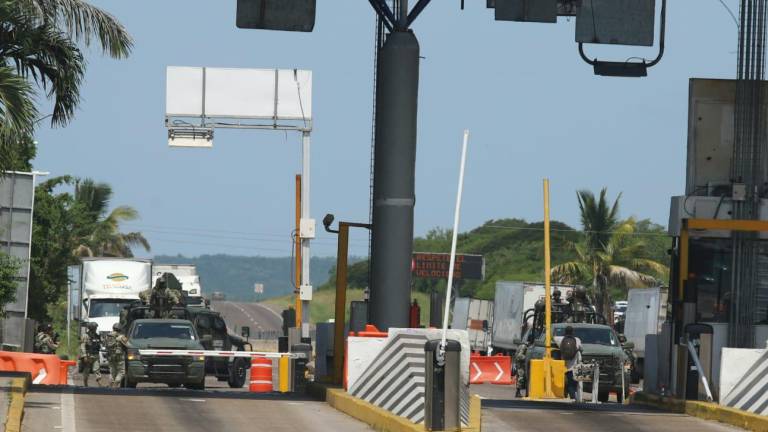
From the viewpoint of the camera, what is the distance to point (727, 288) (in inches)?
1015

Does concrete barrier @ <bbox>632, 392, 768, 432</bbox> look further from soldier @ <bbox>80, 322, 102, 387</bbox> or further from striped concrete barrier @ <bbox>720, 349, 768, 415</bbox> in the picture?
soldier @ <bbox>80, 322, 102, 387</bbox>

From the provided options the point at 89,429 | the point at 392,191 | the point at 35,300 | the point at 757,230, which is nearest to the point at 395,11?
the point at 392,191

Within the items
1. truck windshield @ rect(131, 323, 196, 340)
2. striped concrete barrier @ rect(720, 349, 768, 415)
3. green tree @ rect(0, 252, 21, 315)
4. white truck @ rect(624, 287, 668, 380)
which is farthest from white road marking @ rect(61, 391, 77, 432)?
white truck @ rect(624, 287, 668, 380)

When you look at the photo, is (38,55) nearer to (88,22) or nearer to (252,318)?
(88,22)

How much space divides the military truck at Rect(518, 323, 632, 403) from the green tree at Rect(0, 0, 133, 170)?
11914 mm

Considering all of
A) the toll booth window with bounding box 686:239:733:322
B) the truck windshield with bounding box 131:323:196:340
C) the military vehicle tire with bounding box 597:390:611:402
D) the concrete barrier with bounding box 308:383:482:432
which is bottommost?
the military vehicle tire with bounding box 597:390:611:402

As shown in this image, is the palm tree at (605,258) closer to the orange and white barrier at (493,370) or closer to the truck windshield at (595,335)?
the orange and white barrier at (493,370)

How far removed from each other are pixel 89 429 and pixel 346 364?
5.35 m

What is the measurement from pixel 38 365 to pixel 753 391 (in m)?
16.2

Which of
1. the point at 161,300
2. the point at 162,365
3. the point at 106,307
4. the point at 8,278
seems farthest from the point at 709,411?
the point at 106,307

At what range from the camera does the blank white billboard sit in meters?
54.0

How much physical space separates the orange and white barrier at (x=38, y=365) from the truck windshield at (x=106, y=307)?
17.7 metres

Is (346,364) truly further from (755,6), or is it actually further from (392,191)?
(755,6)

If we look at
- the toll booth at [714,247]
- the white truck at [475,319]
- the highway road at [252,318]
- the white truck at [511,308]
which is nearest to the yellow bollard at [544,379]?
the toll booth at [714,247]
